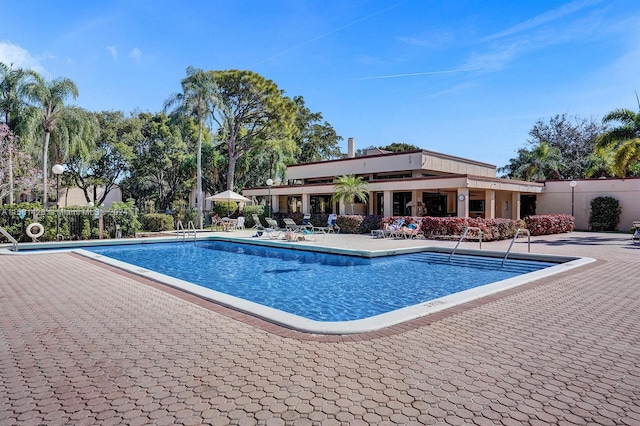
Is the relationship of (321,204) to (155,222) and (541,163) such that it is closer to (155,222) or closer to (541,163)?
(155,222)

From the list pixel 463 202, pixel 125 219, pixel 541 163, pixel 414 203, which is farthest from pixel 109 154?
pixel 541 163

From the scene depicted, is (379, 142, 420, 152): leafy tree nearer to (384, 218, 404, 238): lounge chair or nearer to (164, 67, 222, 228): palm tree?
(164, 67, 222, 228): palm tree

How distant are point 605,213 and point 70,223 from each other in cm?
2916

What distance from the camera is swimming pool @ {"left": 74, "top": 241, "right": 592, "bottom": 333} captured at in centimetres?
609

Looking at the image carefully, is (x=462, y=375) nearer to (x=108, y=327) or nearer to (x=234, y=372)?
(x=234, y=372)

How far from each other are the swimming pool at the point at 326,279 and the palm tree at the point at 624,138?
12011 mm

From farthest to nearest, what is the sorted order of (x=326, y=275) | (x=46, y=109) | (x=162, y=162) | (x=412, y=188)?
(x=162, y=162), (x=46, y=109), (x=412, y=188), (x=326, y=275)

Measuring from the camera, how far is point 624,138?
1955 centimetres

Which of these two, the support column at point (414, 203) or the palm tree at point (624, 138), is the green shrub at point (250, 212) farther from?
the palm tree at point (624, 138)

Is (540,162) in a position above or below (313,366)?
above

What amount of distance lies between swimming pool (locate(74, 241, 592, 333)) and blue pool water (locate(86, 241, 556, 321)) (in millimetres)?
19

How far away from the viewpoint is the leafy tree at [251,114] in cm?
3174

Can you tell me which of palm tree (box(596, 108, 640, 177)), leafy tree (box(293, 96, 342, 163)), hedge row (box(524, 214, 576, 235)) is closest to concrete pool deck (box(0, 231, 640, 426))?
hedge row (box(524, 214, 576, 235))

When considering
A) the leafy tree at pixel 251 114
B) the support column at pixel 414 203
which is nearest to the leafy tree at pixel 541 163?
the support column at pixel 414 203
